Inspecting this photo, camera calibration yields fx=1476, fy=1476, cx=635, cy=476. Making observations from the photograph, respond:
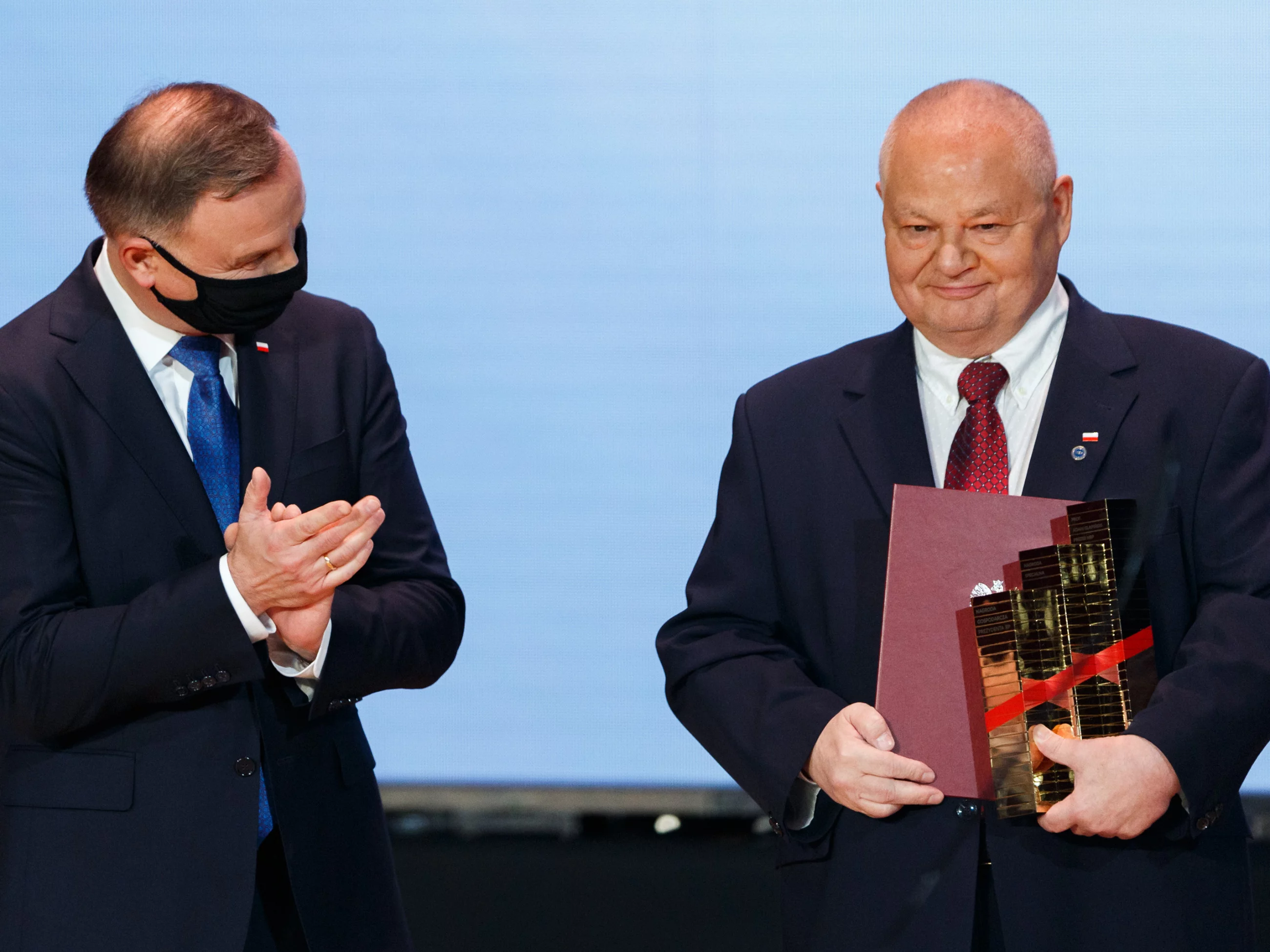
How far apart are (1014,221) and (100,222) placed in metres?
1.27

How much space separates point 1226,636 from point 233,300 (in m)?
1.36

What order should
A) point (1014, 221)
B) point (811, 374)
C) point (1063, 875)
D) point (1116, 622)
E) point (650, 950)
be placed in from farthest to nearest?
point (650, 950)
point (811, 374)
point (1014, 221)
point (1063, 875)
point (1116, 622)

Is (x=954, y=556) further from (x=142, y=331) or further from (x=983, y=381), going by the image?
(x=142, y=331)

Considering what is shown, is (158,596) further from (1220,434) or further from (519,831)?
(519,831)

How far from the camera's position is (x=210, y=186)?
2027 millimetres

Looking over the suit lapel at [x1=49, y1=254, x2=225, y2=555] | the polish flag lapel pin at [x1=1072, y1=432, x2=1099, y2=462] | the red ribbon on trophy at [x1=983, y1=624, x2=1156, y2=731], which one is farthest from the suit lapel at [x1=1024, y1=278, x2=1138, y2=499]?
the suit lapel at [x1=49, y1=254, x2=225, y2=555]

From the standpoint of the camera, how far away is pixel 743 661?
1.93 meters

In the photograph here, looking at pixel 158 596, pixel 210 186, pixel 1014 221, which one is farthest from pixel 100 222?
pixel 1014 221

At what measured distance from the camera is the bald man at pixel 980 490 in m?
1.74

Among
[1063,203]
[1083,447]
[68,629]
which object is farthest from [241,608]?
[1063,203]

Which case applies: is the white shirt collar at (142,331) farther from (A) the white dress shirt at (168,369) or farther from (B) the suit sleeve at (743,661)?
(B) the suit sleeve at (743,661)

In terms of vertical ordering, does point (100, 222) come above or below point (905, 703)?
above

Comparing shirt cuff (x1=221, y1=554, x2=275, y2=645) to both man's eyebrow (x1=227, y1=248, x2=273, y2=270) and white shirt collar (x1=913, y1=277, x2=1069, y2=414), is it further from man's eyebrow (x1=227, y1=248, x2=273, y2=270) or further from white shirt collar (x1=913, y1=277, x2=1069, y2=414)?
white shirt collar (x1=913, y1=277, x2=1069, y2=414)

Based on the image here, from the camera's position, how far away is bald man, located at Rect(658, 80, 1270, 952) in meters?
1.74
